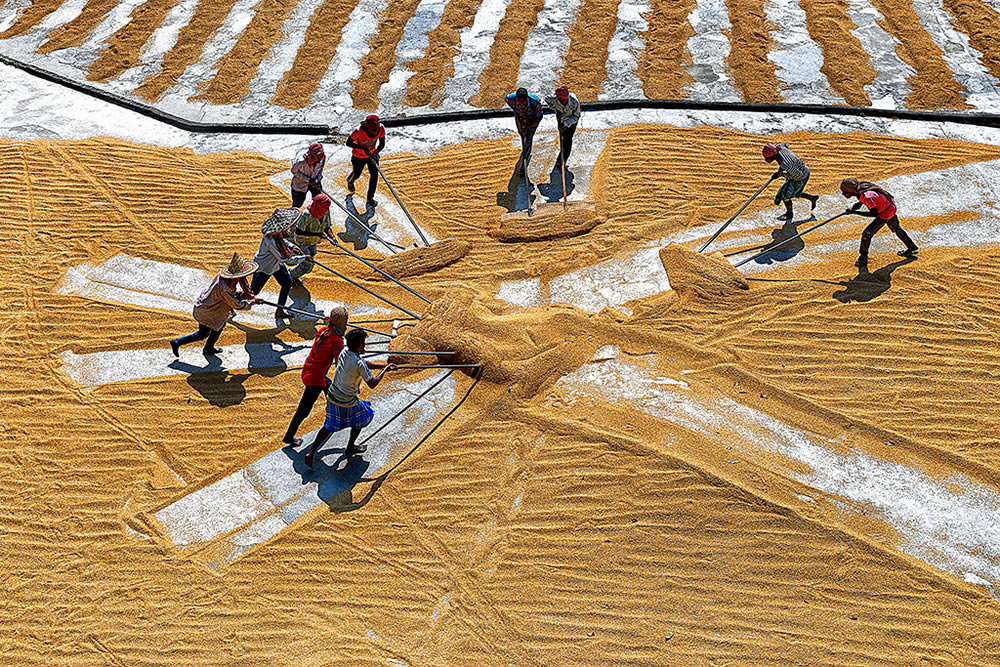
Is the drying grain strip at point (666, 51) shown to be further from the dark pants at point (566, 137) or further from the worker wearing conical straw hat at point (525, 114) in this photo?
the worker wearing conical straw hat at point (525, 114)

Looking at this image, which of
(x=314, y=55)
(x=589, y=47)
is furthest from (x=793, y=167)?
(x=314, y=55)

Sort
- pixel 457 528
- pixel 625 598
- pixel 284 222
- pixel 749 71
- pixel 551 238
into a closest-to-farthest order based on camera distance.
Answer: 1. pixel 625 598
2. pixel 457 528
3. pixel 284 222
4. pixel 551 238
5. pixel 749 71

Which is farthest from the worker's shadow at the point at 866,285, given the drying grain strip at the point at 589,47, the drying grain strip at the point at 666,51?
the drying grain strip at the point at 589,47

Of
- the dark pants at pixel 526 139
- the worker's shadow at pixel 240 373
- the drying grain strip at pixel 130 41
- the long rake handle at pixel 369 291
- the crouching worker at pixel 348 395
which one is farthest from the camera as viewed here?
the drying grain strip at pixel 130 41

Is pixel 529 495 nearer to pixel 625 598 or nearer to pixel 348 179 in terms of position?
pixel 625 598

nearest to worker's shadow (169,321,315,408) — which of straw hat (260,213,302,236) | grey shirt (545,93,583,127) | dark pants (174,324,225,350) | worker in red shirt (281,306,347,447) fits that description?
dark pants (174,324,225,350)

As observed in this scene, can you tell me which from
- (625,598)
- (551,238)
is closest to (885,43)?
(551,238)

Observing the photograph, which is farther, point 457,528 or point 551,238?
point 551,238
